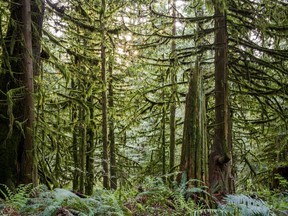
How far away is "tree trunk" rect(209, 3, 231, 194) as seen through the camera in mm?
6956

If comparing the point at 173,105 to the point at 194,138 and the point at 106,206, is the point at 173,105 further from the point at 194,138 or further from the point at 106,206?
the point at 106,206

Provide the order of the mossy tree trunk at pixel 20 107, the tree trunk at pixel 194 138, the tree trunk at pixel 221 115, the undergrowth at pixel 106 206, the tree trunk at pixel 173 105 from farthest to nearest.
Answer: the tree trunk at pixel 173 105 < the tree trunk at pixel 221 115 < the tree trunk at pixel 194 138 < the mossy tree trunk at pixel 20 107 < the undergrowth at pixel 106 206

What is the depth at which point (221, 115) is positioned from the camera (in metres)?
7.17

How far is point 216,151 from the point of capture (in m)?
7.16

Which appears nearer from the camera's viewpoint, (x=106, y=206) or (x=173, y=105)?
(x=106, y=206)

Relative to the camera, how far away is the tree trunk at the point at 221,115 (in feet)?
22.8

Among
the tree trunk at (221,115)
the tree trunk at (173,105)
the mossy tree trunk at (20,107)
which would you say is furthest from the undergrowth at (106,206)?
the tree trunk at (173,105)

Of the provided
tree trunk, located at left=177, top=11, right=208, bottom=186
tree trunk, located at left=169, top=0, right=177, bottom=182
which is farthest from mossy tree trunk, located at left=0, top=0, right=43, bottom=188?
tree trunk, located at left=169, top=0, right=177, bottom=182

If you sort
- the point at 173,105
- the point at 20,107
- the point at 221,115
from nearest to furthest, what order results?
the point at 20,107, the point at 221,115, the point at 173,105

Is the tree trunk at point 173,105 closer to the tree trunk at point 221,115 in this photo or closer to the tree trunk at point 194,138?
the tree trunk at point 221,115

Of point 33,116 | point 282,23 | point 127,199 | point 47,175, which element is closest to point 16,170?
point 47,175

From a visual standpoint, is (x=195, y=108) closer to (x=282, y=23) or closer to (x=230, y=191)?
(x=230, y=191)

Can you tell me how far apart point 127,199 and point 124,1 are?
212 inches

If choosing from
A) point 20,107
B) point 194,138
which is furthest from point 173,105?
point 20,107
